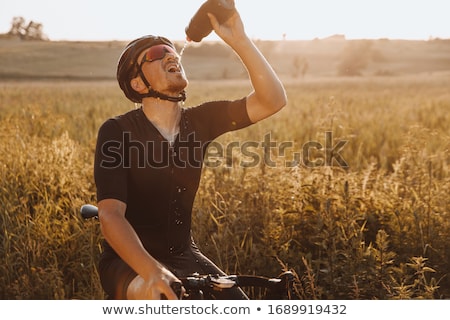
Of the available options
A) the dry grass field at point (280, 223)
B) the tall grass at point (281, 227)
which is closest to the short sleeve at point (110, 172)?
the dry grass field at point (280, 223)

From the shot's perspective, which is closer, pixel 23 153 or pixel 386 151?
pixel 23 153

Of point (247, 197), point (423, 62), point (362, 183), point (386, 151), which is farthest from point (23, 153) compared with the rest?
point (423, 62)

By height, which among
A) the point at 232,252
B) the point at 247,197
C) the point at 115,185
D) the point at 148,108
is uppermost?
the point at 148,108

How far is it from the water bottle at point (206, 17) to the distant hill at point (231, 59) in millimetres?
33261

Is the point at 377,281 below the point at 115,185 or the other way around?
below

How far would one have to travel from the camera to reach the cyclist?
304 cm

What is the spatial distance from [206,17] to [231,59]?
6018 centimetres

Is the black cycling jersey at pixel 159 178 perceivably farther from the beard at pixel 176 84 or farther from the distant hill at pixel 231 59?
the distant hill at pixel 231 59

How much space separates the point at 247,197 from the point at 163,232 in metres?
2.09

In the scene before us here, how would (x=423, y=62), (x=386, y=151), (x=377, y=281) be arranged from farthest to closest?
(x=423, y=62)
(x=386, y=151)
(x=377, y=281)

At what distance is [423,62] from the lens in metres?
51.0

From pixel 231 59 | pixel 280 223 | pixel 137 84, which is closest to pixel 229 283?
pixel 137 84
